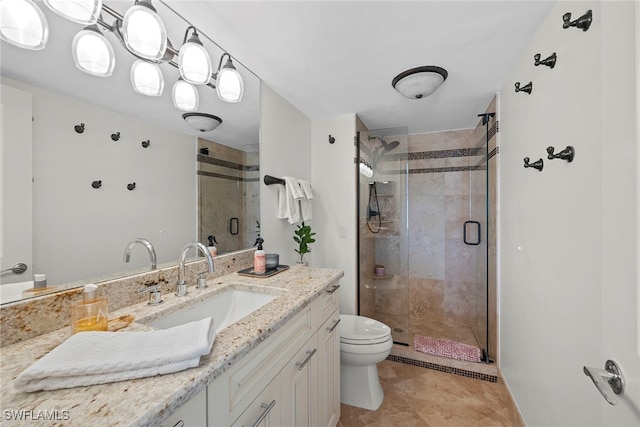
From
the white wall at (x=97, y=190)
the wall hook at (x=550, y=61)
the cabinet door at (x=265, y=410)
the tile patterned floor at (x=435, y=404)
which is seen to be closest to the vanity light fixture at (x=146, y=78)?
the white wall at (x=97, y=190)

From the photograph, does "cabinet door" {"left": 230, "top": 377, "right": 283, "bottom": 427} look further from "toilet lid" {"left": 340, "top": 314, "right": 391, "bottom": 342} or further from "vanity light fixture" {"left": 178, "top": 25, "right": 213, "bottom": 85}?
"vanity light fixture" {"left": 178, "top": 25, "right": 213, "bottom": 85}

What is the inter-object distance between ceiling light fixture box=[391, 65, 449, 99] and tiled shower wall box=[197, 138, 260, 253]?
114 centimetres

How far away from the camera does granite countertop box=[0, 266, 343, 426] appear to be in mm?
482

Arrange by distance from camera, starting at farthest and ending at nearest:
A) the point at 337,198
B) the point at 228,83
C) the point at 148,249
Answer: the point at 337,198 < the point at 228,83 < the point at 148,249

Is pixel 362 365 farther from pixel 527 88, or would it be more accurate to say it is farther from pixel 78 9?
pixel 78 9

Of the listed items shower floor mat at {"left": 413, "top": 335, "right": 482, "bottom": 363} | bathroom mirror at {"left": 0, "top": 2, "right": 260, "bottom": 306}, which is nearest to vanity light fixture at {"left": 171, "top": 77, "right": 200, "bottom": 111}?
bathroom mirror at {"left": 0, "top": 2, "right": 260, "bottom": 306}

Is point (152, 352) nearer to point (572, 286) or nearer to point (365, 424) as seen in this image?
point (572, 286)

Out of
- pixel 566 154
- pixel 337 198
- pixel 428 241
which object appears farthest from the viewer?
pixel 428 241

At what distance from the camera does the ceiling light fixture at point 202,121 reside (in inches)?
55.3

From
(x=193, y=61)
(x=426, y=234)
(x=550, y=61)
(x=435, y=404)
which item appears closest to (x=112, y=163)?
(x=193, y=61)

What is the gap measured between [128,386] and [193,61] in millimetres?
1344

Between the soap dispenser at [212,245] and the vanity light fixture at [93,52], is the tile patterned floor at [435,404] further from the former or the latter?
the vanity light fixture at [93,52]

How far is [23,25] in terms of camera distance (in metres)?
0.82

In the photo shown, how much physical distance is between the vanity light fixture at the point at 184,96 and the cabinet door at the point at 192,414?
1295mm
